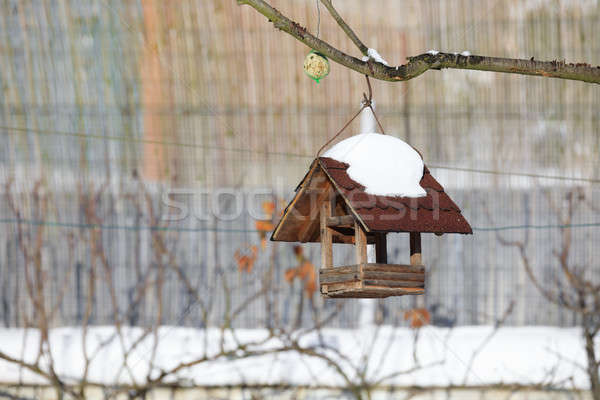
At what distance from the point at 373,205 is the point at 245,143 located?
1.93 meters

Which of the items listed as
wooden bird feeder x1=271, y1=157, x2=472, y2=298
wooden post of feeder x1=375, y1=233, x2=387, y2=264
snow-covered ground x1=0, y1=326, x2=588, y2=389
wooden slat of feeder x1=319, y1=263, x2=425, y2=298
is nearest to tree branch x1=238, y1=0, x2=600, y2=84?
wooden bird feeder x1=271, y1=157, x2=472, y2=298

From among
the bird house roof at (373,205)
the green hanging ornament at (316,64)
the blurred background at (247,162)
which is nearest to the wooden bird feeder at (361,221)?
the bird house roof at (373,205)

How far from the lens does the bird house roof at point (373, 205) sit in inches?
100

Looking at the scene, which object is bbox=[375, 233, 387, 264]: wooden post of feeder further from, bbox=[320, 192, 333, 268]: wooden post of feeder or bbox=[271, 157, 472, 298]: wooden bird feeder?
bbox=[320, 192, 333, 268]: wooden post of feeder

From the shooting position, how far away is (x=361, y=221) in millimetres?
2518

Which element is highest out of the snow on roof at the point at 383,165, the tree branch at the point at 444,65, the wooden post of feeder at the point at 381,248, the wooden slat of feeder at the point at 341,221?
the tree branch at the point at 444,65

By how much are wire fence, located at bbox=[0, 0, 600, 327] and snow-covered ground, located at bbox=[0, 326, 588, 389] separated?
0.28 feet

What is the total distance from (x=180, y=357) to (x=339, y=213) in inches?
73.3

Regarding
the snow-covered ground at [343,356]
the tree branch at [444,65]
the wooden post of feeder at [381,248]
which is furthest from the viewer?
the snow-covered ground at [343,356]

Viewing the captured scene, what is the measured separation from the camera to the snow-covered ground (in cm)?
441

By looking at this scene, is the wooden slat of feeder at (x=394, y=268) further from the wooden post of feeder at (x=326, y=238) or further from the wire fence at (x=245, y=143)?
the wire fence at (x=245, y=143)

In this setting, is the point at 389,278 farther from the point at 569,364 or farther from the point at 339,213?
the point at 569,364

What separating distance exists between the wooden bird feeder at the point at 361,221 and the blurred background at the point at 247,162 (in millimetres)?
1502

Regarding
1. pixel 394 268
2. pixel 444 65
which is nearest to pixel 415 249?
pixel 394 268
